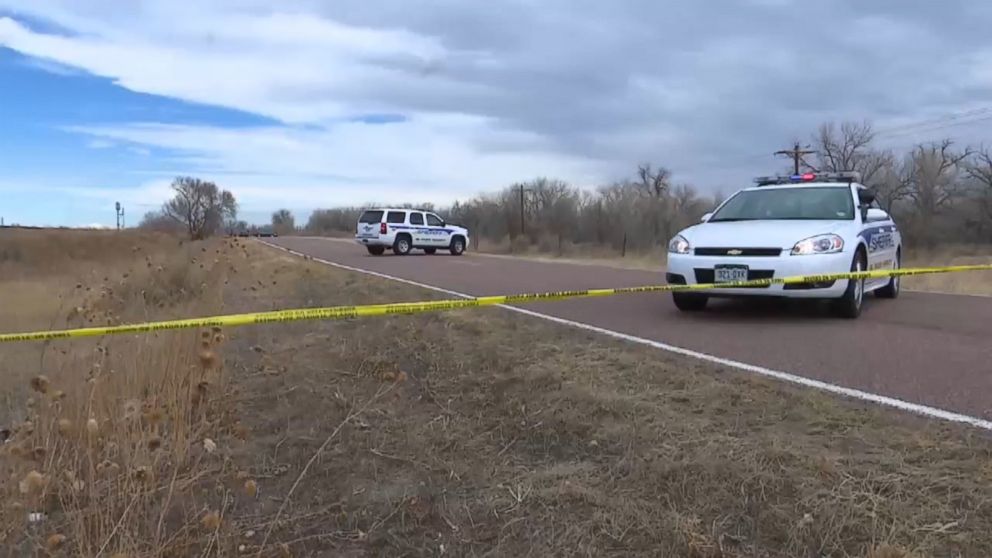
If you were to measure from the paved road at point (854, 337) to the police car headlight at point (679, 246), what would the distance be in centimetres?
69

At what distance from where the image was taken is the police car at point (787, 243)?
298 inches

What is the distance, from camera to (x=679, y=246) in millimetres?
8148

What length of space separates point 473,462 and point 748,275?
4467mm

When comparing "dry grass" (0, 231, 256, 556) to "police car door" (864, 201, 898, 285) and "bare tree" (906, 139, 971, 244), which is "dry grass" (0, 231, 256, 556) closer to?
"police car door" (864, 201, 898, 285)

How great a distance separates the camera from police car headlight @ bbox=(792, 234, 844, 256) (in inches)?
297

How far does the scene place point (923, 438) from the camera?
12.4 feet

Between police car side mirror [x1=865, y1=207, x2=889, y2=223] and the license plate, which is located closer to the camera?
the license plate

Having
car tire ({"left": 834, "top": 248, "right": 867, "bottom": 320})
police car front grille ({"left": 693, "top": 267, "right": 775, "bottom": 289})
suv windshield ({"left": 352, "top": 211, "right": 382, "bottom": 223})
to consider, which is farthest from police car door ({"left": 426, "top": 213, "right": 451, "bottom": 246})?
car tire ({"left": 834, "top": 248, "right": 867, "bottom": 320})

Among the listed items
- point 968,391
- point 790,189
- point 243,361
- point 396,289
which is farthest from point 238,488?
point 396,289

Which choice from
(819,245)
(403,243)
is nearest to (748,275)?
(819,245)

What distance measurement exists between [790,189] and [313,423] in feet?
20.6

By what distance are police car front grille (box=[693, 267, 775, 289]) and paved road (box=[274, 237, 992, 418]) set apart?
0.42m

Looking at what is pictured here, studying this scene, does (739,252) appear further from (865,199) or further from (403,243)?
(403,243)

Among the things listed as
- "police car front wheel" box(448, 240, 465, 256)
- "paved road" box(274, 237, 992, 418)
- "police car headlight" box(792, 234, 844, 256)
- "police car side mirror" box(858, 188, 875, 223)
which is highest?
"police car side mirror" box(858, 188, 875, 223)
